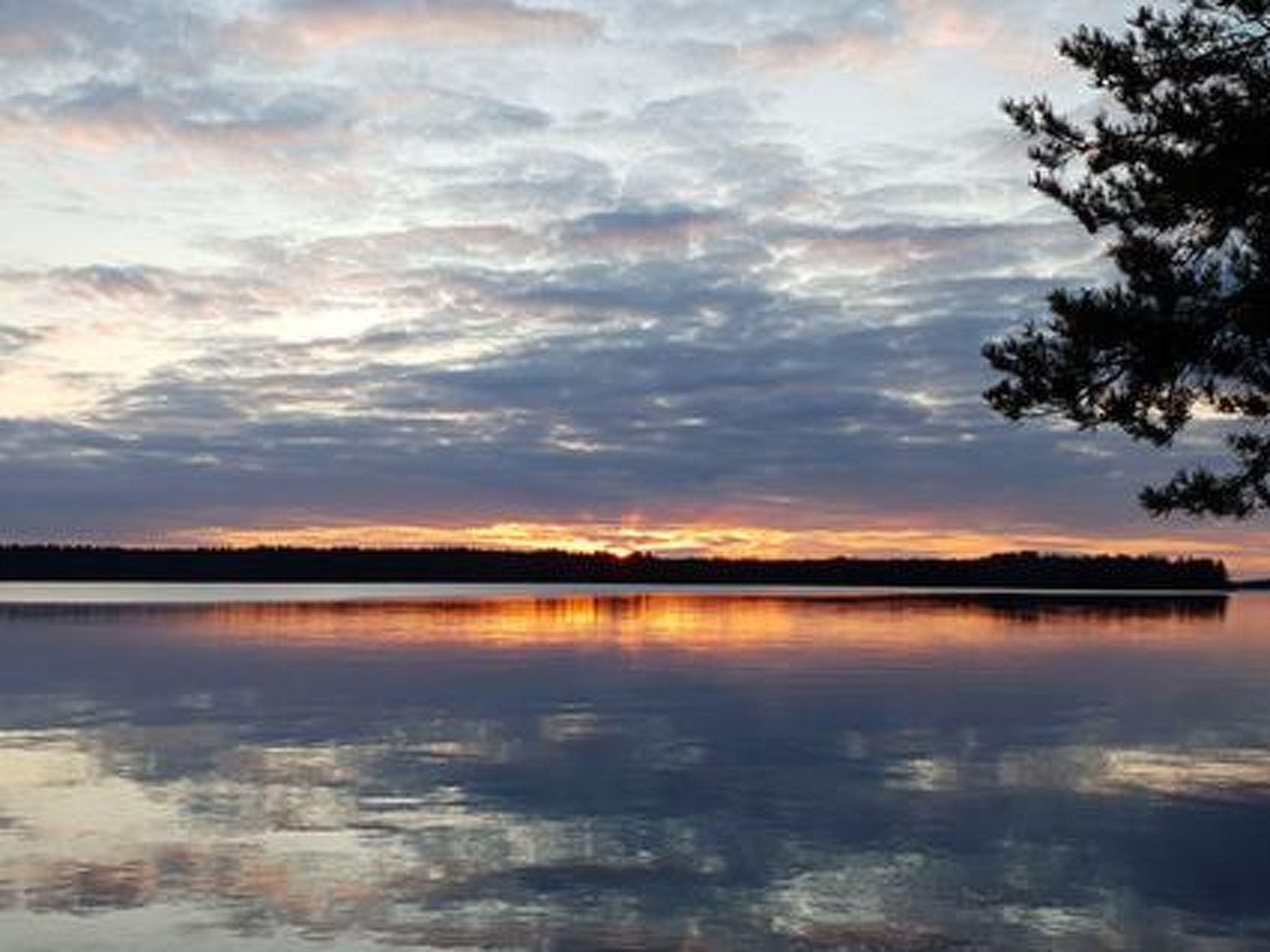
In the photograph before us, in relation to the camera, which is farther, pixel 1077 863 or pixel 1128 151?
pixel 1128 151

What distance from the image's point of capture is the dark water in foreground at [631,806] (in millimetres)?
12117

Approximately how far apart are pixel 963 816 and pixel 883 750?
554 cm

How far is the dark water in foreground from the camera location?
12117mm

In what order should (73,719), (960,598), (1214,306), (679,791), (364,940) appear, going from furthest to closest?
(960,598) → (73,719) → (1214,306) → (679,791) → (364,940)

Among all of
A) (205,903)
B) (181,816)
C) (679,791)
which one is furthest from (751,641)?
(205,903)

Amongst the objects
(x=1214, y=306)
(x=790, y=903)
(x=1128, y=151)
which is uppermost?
(x=1128, y=151)

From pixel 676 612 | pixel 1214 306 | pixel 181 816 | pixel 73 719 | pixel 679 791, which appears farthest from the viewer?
pixel 676 612

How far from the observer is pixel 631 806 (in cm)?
1753

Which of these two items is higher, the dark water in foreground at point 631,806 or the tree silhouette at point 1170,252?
the tree silhouette at point 1170,252

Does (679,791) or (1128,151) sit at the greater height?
(1128,151)

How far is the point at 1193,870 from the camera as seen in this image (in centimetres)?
1420

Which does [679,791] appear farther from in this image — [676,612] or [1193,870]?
[676,612]

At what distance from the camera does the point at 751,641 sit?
50469mm

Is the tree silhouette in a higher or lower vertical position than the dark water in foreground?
higher
